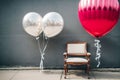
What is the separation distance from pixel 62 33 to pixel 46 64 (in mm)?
924

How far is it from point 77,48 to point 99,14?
2.77 meters

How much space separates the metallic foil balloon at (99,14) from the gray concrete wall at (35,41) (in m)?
2.68

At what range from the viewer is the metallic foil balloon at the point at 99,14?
417cm

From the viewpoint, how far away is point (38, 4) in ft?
23.1

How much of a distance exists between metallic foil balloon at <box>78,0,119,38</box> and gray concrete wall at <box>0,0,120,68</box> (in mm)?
2684

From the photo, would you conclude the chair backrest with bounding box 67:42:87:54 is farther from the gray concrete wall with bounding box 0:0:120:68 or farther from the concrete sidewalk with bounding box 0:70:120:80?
the concrete sidewalk with bounding box 0:70:120:80

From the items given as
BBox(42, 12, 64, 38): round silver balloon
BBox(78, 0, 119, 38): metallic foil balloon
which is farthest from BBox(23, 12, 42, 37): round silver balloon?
BBox(78, 0, 119, 38): metallic foil balloon

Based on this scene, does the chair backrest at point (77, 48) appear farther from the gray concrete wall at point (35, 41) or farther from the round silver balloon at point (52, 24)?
the round silver balloon at point (52, 24)

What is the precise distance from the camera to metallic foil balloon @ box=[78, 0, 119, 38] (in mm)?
4172

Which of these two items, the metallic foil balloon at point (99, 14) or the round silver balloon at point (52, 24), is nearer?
the metallic foil balloon at point (99, 14)

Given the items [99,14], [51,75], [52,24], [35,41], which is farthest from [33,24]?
[99,14]

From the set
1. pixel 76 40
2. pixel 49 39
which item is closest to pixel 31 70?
pixel 49 39

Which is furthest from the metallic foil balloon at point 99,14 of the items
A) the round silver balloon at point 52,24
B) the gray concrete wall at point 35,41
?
the gray concrete wall at point 35,41

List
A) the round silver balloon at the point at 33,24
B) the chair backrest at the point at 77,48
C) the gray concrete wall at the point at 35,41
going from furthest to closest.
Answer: the gray concrete wall at the point at 35,41 → the chair backrest at the point at 77,48 → the round silver balloon at the point at 33,24
